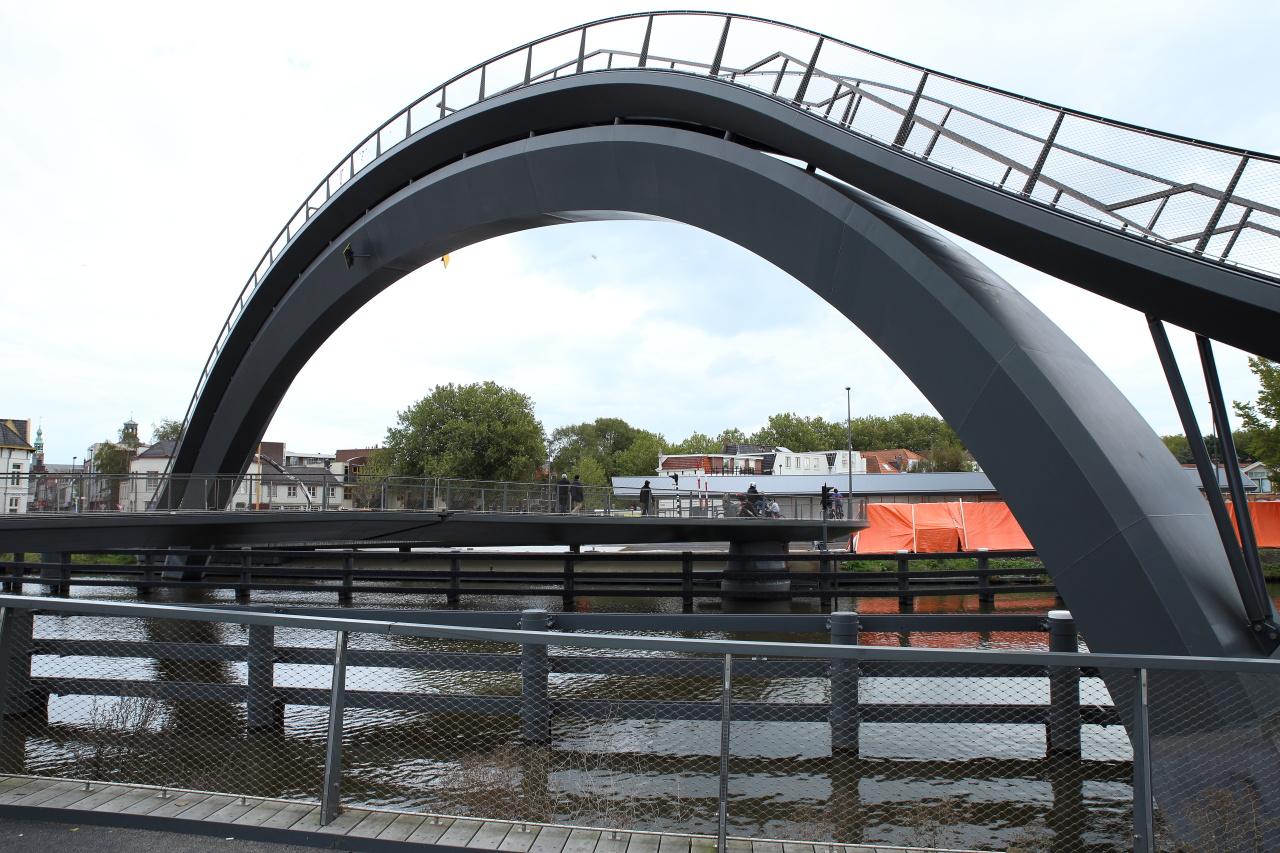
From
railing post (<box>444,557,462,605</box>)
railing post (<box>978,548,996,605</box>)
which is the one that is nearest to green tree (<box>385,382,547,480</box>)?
railing post (<box>444,557,462,605</box>)

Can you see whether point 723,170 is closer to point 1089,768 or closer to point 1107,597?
point 1107,597

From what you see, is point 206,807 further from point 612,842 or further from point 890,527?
point 890,527

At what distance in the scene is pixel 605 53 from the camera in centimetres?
1548

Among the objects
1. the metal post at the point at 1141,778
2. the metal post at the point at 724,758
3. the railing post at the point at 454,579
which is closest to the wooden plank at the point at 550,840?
the metal post at the point at 724,758

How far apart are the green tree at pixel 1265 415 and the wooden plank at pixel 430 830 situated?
113 ft

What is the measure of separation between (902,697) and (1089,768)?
92.1 inches

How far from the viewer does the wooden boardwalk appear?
458cm

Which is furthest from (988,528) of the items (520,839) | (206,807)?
(206,807)

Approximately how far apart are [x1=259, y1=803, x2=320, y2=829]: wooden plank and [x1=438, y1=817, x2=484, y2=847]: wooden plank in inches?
33.3

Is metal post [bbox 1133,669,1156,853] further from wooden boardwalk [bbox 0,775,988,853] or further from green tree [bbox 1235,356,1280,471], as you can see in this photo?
green tree [bbox 1235,356,1280,471]

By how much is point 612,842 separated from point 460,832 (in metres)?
0.83

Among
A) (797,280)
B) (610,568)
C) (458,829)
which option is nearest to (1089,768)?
(458,829)

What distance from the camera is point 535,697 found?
806cm

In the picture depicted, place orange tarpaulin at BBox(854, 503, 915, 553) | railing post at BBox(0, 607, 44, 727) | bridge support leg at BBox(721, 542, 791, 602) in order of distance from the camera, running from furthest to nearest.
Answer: orange tarpaulin at BBox(854, 503, 915, 553)
bridge support leg at BBox(721, 542, 791, 602)
railing post at BBox(0, 607, 44, 727)
